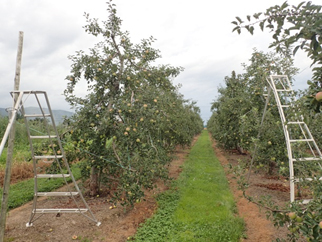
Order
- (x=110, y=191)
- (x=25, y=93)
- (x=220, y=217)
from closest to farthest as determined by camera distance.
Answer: (x=25, y=93)
(x=220, y=217)
(x=110, y=191)

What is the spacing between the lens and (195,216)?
5.30 metres

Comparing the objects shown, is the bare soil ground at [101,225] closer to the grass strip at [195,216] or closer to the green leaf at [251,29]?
the grass strip at [195,216]

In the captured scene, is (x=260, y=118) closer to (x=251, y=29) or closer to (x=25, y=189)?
(x=251, y=29)

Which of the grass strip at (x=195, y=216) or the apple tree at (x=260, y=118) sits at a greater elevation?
the apple tree at (x=260, y=118)

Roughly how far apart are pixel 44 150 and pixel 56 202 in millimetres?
1472

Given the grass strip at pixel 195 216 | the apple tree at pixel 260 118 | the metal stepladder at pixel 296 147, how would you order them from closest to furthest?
the metal stepladder at pixel 296 147, the grass strip at pixel 195 216, the apple tree at pixel 260 118

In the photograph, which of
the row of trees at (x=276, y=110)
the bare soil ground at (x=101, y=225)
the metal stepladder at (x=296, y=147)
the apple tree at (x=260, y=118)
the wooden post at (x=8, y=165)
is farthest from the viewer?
the apple tree at (x=260, y=118)

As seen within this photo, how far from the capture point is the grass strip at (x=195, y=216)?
4.41 meters

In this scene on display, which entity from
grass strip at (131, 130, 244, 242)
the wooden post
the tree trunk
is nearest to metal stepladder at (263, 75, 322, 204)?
grass strip at (131, 130, 244, 242)

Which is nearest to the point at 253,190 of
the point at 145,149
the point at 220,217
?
the point at 220,217

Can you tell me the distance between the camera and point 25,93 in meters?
3.56

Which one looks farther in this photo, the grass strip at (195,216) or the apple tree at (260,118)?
the apple tree at (260,118)

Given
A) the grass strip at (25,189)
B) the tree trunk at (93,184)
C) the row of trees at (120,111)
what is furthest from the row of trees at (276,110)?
the grass strip at (25,189)

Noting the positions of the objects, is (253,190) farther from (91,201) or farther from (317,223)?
(317,223)
